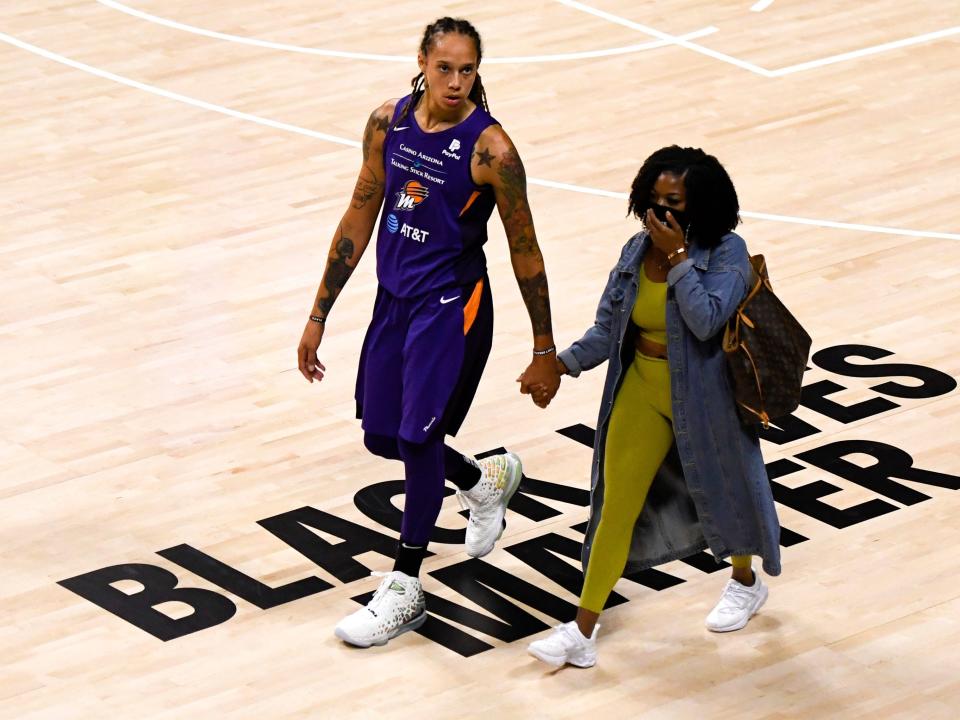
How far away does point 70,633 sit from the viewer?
649cm

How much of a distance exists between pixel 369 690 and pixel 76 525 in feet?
5.66

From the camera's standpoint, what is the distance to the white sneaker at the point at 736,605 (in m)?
6.38

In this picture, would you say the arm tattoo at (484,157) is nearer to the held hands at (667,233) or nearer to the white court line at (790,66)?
the held hands at (667,233)

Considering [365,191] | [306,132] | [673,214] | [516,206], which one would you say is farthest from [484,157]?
[306,132]

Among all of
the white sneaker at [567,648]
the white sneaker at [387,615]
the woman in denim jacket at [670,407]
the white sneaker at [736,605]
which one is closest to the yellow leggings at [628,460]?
the woman in denim jacket at [670,407]

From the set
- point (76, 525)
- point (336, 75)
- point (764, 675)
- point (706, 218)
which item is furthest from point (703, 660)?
point (336, 75)

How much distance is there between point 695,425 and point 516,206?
3.01 feet

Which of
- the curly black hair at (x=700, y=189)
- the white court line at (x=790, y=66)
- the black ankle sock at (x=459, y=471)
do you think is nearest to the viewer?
the curly black hair at (x=700, y=189)

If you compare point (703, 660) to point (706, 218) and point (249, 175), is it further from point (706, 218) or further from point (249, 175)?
point (249, 175)

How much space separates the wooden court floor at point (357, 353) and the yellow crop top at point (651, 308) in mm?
1063

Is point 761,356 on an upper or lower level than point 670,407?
upper

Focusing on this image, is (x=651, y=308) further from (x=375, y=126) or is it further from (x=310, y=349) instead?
(x=310, y=349)

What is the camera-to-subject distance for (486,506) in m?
6.93

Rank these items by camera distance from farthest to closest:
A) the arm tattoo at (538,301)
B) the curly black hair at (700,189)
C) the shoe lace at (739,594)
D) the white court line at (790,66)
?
1. the white court line at (790,66)
2. the shoe lace at (739,594)
3. the arm tattoo at (538,301)
4. the curly black hair at (700,189)
